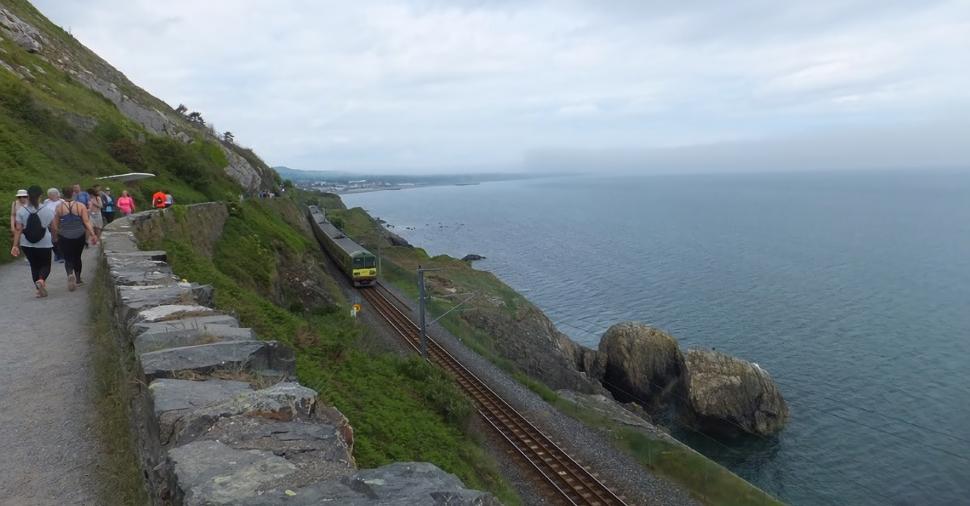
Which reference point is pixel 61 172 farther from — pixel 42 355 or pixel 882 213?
pixel 882 213

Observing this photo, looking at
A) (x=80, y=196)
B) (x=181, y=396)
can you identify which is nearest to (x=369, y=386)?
(x=80, y=196)

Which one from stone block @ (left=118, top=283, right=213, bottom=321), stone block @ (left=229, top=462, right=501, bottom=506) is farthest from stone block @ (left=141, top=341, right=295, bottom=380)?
stone block @ (left=229, top=462, right=501, bottom=506)

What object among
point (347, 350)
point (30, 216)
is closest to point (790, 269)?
point (347, 350)

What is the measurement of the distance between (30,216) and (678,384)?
109 ft

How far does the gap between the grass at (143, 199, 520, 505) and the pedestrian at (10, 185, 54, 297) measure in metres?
2.83

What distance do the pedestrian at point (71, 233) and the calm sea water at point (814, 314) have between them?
28.8 meters

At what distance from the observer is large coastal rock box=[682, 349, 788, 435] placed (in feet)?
105

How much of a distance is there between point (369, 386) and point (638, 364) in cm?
2598

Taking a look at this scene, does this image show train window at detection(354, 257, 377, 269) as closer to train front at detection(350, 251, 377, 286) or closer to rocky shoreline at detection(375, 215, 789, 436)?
train front at detection(350, 251, 377, 286)

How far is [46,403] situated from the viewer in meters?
5.91

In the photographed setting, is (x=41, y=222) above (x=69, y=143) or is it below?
below

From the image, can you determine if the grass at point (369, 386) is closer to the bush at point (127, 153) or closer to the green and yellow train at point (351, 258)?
the bush at point (127, 153)

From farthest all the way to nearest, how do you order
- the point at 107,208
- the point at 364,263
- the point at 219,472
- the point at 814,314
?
1. the point at 814,314
2. the point at 364,263
3. the point at 107,208
4. the point at 219,472

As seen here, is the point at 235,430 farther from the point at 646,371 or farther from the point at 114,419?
the point at 646,371
